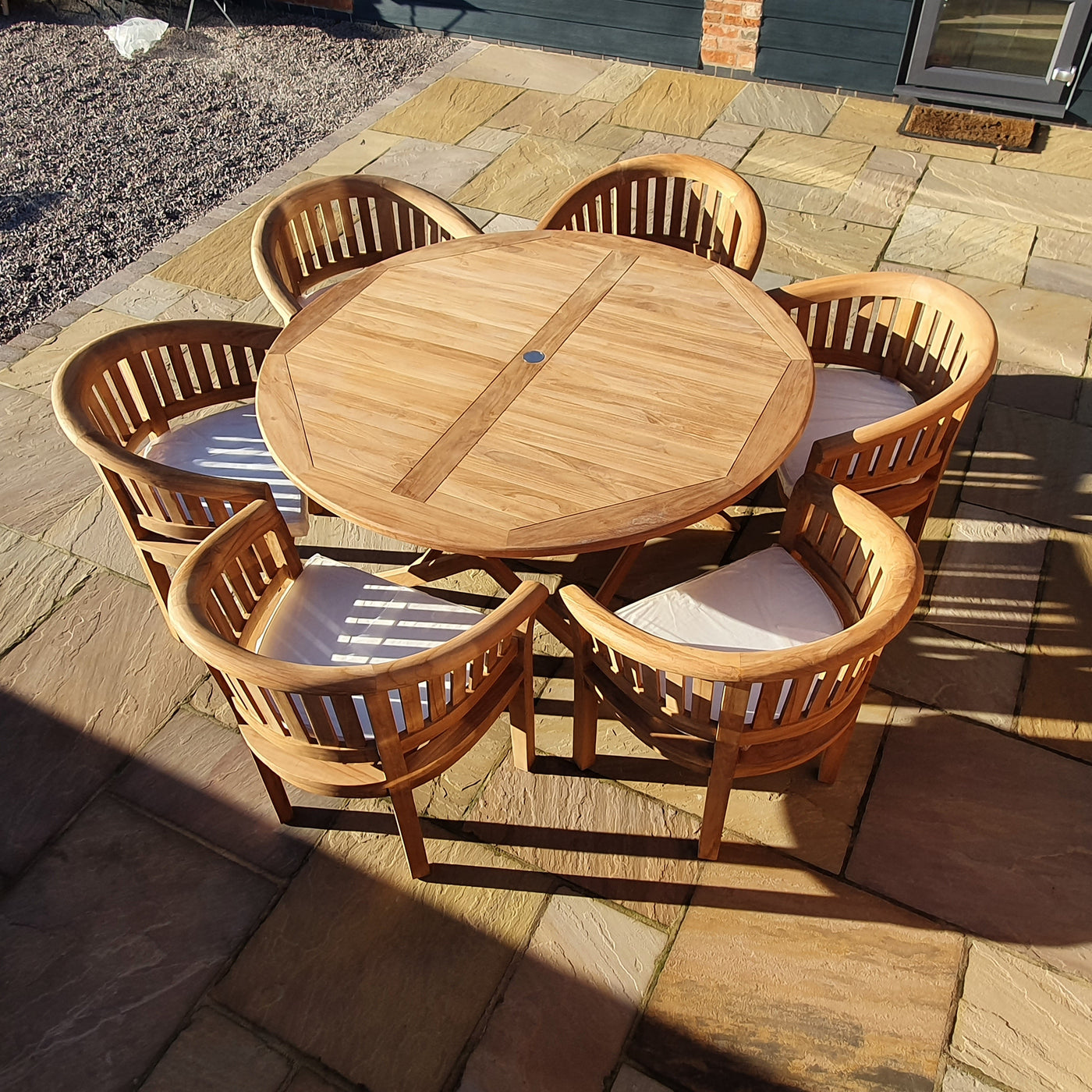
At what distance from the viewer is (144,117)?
6.02 metres

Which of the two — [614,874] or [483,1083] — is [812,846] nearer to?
[614,874]

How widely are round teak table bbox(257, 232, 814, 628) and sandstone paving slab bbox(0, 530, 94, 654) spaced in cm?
125

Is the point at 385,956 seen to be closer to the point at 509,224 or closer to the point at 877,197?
the point at 509,224

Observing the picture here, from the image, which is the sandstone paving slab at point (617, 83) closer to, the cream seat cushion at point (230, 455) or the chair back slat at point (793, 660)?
the cream seat cushion at point (230, 455)

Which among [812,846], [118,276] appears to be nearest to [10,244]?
[118,276]

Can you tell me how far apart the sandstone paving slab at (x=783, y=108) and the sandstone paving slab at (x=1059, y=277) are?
1661 mm

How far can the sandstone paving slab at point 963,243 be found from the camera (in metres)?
4.46

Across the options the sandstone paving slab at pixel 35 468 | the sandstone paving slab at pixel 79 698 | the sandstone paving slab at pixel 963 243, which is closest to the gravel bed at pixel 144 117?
the sandstone paving slab at pixel 35 468

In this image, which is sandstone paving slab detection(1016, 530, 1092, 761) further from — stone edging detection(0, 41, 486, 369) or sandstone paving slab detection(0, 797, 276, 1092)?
stone edging detection(0, 41, 486, 369)

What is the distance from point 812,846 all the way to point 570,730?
2.40ft

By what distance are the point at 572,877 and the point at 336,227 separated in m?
2.43

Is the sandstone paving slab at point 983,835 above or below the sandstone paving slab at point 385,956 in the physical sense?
above

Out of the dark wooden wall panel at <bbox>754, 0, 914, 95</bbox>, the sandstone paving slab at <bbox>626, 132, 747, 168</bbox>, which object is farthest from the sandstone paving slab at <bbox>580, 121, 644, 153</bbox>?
the dark wooden wall panel at <bbox>754, 0, 914, 95</bbox>

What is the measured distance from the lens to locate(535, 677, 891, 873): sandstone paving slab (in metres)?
2.52
